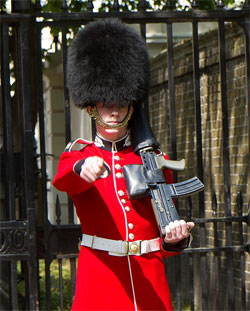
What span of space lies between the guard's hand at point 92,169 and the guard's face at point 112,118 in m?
0.46

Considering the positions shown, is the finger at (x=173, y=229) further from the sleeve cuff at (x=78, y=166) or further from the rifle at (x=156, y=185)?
the sleeve cuff at (x=78, y=166)

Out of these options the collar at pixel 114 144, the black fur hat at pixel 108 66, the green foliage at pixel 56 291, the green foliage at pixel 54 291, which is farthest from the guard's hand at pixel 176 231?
the green foliage at pixel 56 291

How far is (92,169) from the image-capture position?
335 centimetres

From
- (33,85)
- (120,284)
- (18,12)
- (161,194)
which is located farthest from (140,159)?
(33,85)

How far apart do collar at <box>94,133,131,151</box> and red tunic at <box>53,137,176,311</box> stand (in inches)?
1.5

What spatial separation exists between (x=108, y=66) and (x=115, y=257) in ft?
3.51

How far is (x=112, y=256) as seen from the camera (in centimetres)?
378

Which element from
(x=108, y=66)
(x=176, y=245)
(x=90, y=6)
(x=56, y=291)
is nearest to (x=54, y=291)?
(x=56, y=291)

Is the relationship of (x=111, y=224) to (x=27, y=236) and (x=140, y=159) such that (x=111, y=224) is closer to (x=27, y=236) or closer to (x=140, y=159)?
(x=140, y=159)

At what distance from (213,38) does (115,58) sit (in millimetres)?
3769

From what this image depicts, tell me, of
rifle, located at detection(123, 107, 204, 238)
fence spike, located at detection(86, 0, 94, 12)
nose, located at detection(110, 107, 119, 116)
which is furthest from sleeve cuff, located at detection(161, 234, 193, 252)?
fence spike, located at detection(86, 0, 94, 12)

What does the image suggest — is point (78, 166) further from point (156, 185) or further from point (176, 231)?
point (176, 231)

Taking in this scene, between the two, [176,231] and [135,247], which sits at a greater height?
[176,231]

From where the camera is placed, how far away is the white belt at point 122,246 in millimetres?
3752
